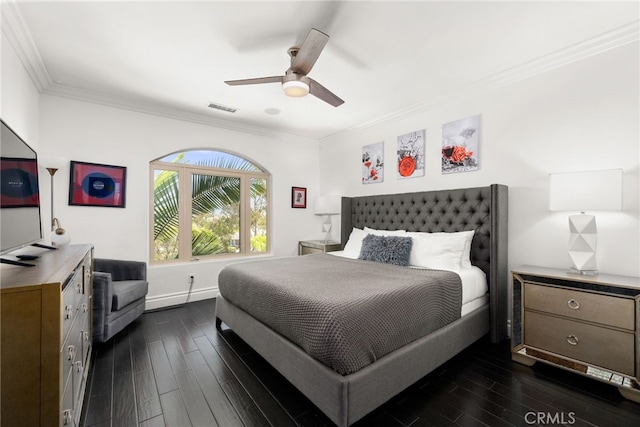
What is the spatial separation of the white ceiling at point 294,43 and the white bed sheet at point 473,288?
6.45 feet

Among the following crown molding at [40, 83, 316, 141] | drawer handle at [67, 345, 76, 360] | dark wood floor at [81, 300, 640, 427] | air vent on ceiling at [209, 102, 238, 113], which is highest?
air vent on ceiling at [209, 102, 238, 113]

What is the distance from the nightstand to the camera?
4449mm

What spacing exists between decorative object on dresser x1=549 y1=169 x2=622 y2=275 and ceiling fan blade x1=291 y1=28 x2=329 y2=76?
212 cm

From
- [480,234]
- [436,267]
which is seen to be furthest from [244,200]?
[480,234]

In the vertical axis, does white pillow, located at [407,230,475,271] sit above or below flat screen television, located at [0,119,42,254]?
below

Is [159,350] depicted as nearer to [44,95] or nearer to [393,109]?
[44,95]

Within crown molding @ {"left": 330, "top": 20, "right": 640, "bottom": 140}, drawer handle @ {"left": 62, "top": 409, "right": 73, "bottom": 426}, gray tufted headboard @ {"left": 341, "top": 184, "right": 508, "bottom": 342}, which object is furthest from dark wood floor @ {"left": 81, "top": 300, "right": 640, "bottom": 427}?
crown molding @ {"left": 330, "top": 20, "right": 640, "bottom": 140}

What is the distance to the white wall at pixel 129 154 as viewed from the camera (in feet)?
10.3

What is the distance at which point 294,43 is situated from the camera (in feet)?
7.64

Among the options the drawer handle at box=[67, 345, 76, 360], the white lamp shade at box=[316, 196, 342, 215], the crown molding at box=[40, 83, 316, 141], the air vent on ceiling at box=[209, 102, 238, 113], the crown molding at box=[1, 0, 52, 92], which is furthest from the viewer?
the white lamp shade at box=[316, 196, 342, 215]

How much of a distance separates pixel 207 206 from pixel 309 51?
119 inches

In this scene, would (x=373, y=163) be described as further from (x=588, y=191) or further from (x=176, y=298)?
(x=176, y=298)

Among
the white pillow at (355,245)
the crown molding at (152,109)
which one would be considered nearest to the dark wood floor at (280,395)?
the white pillow at (355,245)

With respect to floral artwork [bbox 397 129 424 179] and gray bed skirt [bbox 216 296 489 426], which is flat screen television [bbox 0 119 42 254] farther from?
floral artwork [bbox 397 129 424 179]
